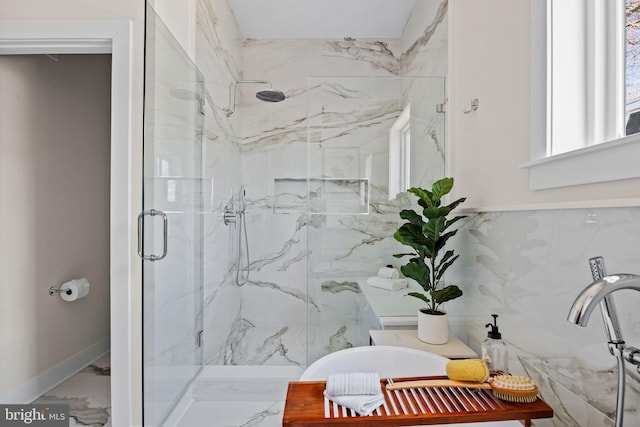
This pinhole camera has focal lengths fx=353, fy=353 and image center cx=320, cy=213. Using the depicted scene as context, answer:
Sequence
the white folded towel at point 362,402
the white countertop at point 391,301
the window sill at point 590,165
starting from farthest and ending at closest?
the white countertop at point 391,301 < the white folded towel at point 362,402 < the window sill at point 590,165

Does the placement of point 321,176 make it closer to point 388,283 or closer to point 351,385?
point 388,283

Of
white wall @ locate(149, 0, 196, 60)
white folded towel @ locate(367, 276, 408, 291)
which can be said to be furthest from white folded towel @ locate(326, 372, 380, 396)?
white wall @ locate(149, 0, 196, 60)

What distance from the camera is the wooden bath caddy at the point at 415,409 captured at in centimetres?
79

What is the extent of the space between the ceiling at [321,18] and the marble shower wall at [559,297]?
7.20 feet

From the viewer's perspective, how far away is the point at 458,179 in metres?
1.63

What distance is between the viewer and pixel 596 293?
0.57 meters

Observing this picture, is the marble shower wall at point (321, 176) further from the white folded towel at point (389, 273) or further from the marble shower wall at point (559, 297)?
the marble shower wall at point (559, 297)

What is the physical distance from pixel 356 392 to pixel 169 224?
4.28ft

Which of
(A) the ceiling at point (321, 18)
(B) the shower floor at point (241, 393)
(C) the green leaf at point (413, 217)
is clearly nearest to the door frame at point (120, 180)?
(B) the shower floor at point (241, 393)

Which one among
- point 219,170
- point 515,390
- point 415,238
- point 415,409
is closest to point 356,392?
point 415,409

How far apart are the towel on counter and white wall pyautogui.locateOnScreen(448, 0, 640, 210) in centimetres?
67

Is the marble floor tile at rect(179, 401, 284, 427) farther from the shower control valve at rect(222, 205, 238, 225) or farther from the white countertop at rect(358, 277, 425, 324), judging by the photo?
the shower control valve at rect(222, 205, 238, 225)

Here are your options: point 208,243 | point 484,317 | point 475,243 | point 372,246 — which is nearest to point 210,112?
point 208,243

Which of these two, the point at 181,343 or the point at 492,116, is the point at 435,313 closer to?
the point at 492,116
